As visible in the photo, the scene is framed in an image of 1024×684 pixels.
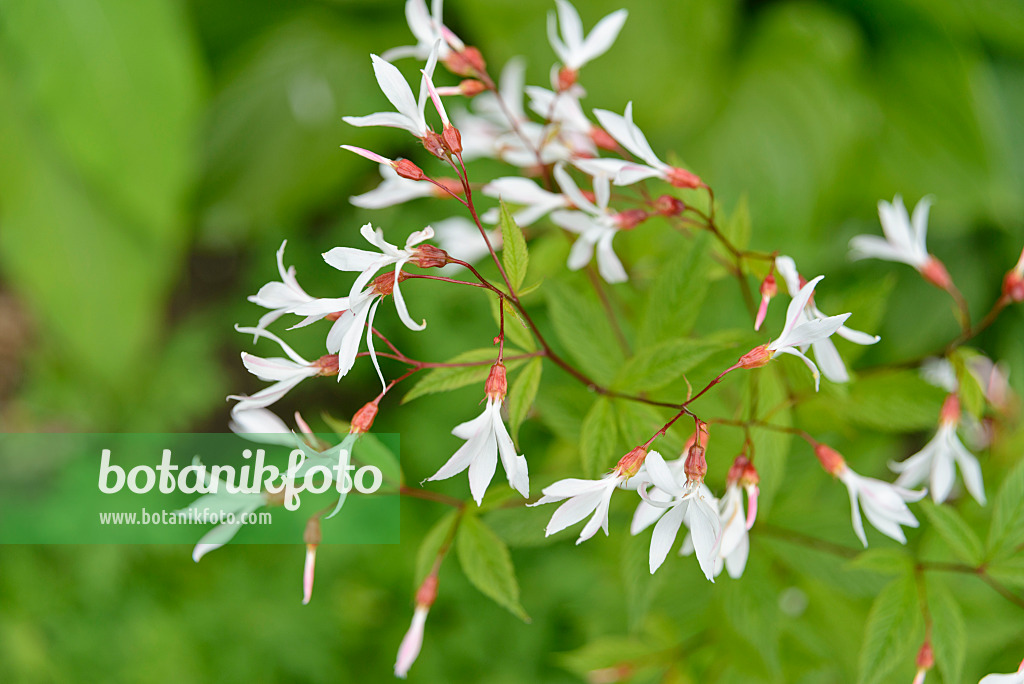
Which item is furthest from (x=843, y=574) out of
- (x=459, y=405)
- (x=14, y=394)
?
(x=14, y=394)

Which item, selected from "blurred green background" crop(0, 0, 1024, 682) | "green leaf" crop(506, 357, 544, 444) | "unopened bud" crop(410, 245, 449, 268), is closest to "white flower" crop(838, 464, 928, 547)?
"green leaf" crop(506, 357, 544, 444)

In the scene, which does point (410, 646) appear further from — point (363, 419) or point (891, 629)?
point (891, 629)

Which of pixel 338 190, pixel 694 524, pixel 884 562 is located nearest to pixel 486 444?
pixel 694 524

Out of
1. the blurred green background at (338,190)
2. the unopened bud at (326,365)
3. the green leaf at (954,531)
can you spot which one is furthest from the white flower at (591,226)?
the blurred green background at (338,190)

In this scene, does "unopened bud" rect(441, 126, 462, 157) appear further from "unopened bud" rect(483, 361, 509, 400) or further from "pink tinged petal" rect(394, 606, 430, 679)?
"pink tinged petal" rect(394, 606, 430, 679)

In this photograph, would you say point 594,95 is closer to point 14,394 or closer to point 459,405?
point 459,405

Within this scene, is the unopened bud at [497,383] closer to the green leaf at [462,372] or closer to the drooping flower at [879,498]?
the green leaf at [462,372]

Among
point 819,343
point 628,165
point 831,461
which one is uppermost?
point 628,165
